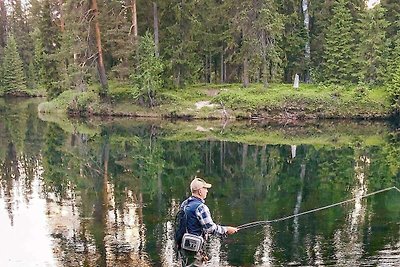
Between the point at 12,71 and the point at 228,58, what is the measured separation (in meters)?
40.2

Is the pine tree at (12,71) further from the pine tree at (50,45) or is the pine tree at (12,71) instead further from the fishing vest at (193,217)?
Answer: the fishing vest at (193,217)

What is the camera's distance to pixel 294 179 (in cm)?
2019

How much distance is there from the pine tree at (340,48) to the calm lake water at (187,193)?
35.7 ft

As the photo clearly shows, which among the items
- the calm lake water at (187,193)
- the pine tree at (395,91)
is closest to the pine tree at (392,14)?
the pine tree at (395,91)

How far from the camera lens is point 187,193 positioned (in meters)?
17.5

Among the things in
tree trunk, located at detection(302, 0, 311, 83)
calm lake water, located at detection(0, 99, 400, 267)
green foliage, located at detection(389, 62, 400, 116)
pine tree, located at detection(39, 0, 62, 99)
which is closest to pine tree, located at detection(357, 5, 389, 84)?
green foliage, located at detection(389, 62, 400, 116)

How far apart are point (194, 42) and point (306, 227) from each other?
31.8 metres

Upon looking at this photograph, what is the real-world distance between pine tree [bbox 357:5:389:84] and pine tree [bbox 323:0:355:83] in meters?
1.04

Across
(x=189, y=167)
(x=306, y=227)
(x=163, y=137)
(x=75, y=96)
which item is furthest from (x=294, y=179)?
(x=75, y=96)

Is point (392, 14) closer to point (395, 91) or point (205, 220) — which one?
point (395, 91)

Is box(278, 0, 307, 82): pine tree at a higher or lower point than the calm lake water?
higher

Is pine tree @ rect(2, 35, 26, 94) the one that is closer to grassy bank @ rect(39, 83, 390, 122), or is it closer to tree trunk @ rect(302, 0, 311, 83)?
grassy bank @ rect(39, 83, 390, 122)

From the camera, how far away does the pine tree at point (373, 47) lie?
1688 inches

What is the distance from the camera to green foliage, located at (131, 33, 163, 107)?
40.1 m
